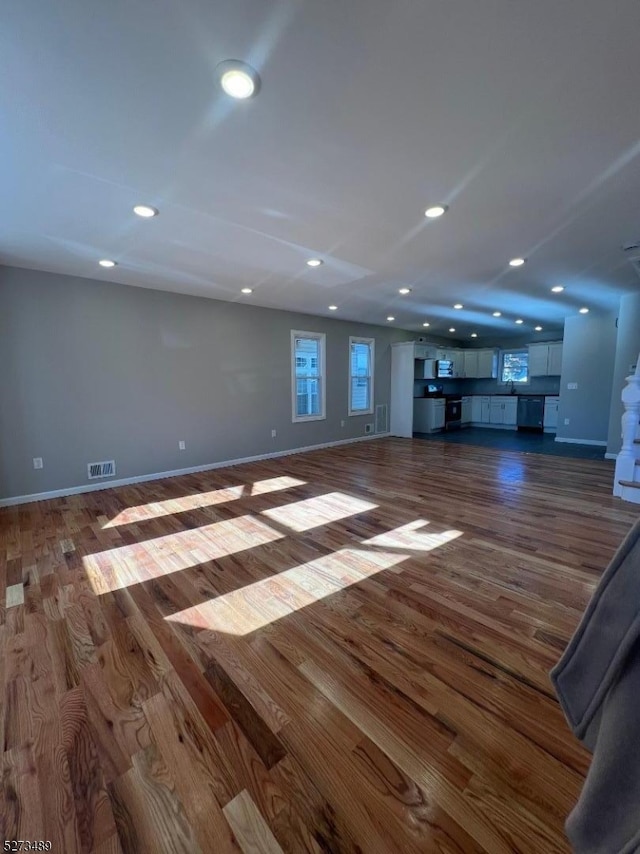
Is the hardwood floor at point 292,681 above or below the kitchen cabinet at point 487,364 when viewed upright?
below

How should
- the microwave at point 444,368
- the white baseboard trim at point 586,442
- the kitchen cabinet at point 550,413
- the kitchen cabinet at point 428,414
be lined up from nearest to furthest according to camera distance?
the white baseboard trim at point 586,442
the kitchen cabinet at point 550,413
the kitchen cabinet at point 428,414
the microwave at point 444,368

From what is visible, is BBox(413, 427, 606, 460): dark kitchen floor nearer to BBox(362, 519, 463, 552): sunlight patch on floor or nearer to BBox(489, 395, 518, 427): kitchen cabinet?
BBox(489, 395, 518, 427): kitchen cabinet

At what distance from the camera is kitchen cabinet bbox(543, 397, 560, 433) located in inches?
312

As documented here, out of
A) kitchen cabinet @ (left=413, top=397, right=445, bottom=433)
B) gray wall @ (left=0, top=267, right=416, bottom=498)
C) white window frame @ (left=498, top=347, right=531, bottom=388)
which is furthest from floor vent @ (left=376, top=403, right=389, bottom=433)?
white window frame @ (left=498, top=347, right=531, bottom=388)

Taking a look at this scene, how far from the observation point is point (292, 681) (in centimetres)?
147

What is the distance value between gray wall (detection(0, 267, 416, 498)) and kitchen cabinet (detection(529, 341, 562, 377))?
18.8 ft

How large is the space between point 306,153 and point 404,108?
0.56 m

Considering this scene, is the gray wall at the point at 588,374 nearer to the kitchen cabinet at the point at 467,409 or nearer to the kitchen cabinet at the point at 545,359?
the kitchen cabinet at the point at 545,359

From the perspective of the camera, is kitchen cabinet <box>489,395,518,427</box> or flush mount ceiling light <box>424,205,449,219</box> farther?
kitchen cabinet <box>489,395,518,427</box>

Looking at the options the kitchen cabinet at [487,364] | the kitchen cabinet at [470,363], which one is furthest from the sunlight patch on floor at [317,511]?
the kitchen cabinet at [487,364]

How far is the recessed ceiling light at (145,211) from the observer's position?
2.44 meters

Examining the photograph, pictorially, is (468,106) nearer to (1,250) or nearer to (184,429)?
(1,250)

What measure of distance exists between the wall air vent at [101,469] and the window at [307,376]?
9.61 ft

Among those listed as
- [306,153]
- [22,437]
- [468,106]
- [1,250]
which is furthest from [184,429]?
[468,106]
